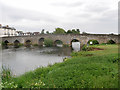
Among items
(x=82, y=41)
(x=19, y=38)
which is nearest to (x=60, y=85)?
(x=82, y=41)

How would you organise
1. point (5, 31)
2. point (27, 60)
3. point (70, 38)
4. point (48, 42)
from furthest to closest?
point (5, 31)
point (48, 42)
point (70, 38)
point (27, 60)

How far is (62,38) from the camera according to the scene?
45.1 meters

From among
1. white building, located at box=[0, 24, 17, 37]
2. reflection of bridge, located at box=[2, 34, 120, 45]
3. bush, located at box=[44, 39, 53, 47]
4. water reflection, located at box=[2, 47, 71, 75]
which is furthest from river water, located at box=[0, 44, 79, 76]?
white building, located at box=[0, 24, 17, 37]

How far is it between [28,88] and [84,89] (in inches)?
115

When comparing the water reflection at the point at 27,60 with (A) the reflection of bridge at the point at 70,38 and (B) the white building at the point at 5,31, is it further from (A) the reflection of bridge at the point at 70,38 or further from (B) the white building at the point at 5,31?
(B) the white building at the point at 5,31

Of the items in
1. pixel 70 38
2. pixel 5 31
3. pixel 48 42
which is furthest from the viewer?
pixel 5 31

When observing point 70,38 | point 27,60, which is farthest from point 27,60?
point 70,38

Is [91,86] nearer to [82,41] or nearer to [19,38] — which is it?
[82,41]

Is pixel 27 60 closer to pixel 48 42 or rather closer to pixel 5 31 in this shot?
pixel 48 42

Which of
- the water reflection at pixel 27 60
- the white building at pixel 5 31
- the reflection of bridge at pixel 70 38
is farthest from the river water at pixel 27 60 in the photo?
the white building at pixel 5 31

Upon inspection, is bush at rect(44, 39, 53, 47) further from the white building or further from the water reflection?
the white building

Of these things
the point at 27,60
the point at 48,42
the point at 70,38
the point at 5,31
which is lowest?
the point at 27,60

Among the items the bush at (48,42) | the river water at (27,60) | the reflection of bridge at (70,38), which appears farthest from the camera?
the bush at (48,42)

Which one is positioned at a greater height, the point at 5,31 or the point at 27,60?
the point at 5,31
